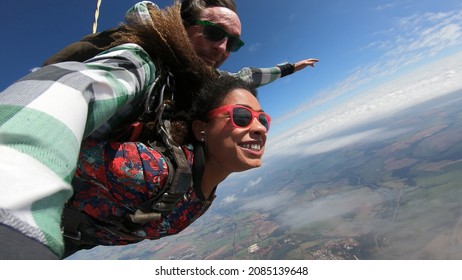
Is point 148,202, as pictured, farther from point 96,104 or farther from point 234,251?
point 234,251

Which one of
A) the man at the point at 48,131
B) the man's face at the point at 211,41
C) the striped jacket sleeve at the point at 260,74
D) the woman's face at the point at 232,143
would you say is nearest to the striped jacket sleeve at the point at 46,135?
the man at the point at 48,131

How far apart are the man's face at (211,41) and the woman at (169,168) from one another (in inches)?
10.6

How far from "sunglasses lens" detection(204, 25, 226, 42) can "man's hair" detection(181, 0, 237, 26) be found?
11 cm

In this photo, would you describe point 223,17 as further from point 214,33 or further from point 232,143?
point 232,143

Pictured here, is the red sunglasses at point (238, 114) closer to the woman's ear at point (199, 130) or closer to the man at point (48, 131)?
the woman's ear at point (199, 130)

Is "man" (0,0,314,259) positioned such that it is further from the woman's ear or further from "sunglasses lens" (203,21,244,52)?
"sunglasses lens" (203,21,244,52)

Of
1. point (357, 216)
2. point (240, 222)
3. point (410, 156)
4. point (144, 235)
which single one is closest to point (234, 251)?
point (240, 222)

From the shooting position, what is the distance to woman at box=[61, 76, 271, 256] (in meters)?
1.07

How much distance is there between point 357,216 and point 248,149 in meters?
78.9

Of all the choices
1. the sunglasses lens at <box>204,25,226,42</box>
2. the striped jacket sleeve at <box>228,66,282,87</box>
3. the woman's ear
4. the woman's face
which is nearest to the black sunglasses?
the sunglasses lens at <box>204,25,226,42</box>

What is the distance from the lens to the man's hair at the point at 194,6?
1.59 metres

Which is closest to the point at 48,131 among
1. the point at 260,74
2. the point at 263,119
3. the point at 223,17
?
the point at 263,119

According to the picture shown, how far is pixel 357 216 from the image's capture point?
6850 cm

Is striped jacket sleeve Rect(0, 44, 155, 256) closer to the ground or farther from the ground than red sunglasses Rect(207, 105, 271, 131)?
farther from the ground
